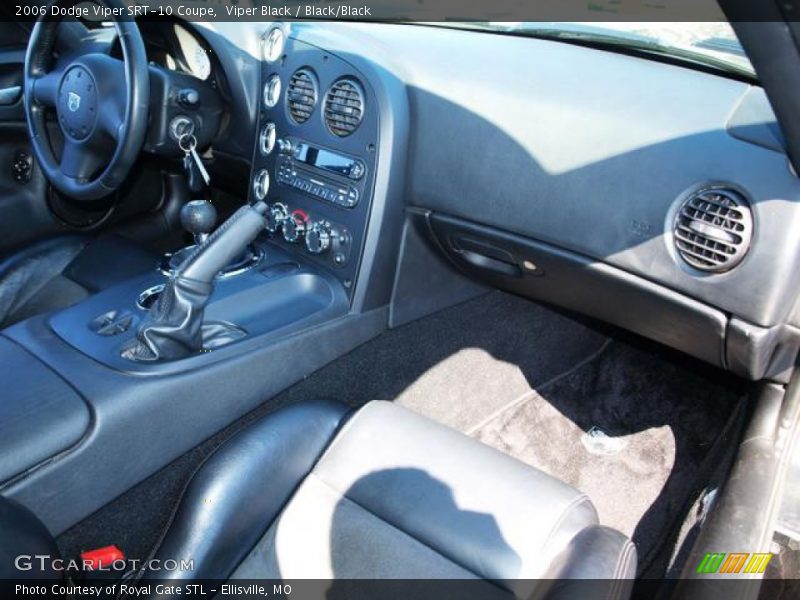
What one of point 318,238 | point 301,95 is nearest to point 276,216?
point 318,238

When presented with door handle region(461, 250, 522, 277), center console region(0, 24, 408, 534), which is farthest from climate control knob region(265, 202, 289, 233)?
door handle region(461, 250, 522, 277)

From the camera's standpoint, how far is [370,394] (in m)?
1.82

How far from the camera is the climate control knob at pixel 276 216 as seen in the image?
1803 mm

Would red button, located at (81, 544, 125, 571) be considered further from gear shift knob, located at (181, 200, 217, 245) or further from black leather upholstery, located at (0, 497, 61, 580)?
gear shift knob, located at (181, 200, 217, 245)

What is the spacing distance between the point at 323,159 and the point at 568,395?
100 cm

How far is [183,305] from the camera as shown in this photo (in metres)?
1.35

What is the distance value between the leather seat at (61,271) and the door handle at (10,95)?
1.53ft

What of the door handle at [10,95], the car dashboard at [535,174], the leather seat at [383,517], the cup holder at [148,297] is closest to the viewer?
the leather seat at [383,517]

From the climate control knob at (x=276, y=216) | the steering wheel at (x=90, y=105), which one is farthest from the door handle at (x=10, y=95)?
the climate control knob at (x=276, y=216)

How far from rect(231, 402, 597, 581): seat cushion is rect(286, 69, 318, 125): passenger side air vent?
86 cm

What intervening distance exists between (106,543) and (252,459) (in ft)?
1.06

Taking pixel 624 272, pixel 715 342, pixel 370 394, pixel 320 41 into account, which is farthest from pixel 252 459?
pixel 320 41
